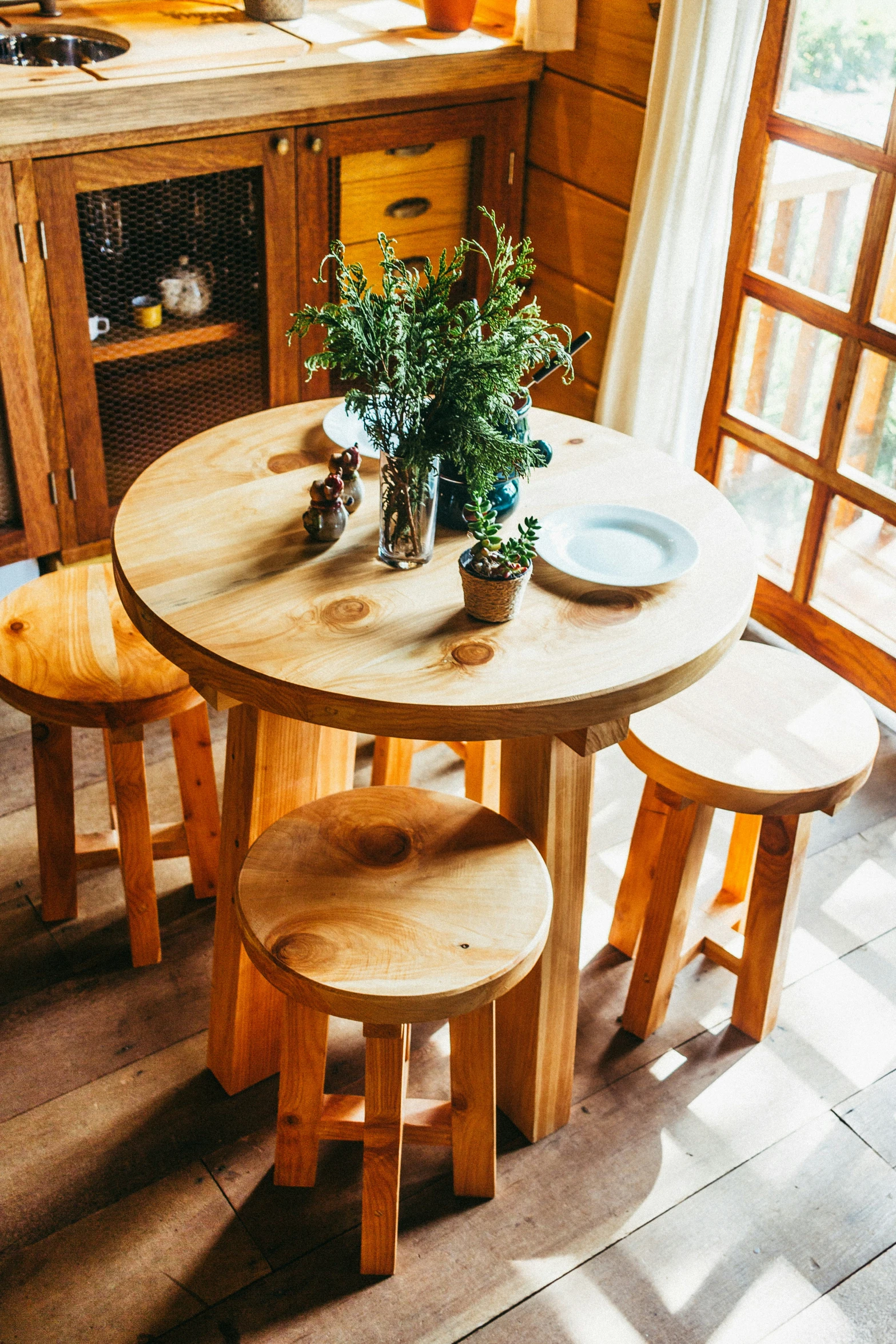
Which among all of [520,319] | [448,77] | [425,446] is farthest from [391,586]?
Answer: [448,77]

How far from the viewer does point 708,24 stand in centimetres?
227

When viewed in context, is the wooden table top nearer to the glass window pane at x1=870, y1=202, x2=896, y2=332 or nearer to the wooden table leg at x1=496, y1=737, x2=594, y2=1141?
the wooden table leg at x1=496, y1=737, x2=594, y2=1141

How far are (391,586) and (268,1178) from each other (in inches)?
34.4

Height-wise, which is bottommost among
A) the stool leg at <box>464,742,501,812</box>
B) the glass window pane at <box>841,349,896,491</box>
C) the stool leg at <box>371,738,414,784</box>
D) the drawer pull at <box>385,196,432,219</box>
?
the stool leg at <box>371,738,414,784</box>

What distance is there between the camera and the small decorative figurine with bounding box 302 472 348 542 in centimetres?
158

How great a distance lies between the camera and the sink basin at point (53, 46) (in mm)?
2670

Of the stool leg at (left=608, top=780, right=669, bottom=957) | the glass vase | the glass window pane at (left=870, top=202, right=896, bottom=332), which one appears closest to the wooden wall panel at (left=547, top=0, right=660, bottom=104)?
the glass window pane at (left=870, top=202, right=896, bottom=332)

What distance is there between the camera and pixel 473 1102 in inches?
62.9

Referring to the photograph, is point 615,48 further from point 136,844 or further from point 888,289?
point 136,844

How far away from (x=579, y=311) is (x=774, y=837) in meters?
1.64

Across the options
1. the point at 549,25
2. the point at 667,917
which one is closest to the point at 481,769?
the point at 667,917

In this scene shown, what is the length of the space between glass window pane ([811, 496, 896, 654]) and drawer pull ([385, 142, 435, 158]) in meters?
1.24

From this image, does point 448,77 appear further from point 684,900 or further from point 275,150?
point 684,900

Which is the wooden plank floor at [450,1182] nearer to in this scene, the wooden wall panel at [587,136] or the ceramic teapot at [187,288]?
the ceramic teapot at [187,288]
